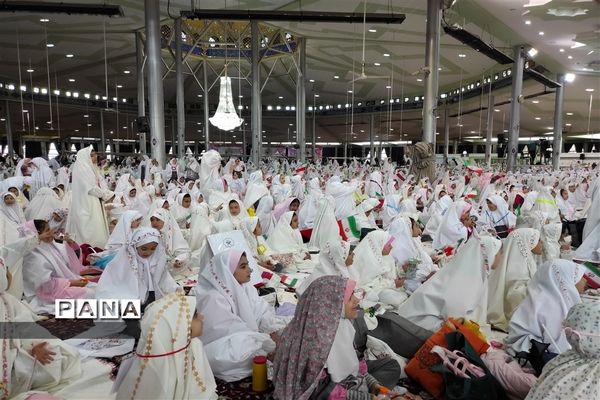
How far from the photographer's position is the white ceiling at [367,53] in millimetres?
13906

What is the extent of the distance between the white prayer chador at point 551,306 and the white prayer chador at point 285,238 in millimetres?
3543

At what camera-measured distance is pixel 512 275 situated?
401cm

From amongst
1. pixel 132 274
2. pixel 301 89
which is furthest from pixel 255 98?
pixel 132 274

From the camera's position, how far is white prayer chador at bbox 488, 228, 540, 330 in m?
3.96

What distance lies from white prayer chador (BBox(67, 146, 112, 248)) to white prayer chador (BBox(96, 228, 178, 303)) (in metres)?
2.81

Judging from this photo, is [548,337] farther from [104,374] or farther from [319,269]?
[104,374]

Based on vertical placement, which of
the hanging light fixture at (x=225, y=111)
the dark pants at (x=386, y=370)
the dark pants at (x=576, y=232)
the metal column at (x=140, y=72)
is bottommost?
the dark pants at (x=386, y=370)

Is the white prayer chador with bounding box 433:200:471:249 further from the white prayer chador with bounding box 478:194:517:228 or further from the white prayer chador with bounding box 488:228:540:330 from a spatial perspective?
the white prayer chador with bounding box 488:228:540:330

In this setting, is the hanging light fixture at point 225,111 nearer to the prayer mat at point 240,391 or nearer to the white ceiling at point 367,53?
the white ceiling at point 367,53

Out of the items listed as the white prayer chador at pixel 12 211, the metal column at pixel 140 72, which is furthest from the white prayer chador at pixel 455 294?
the metal column at pixel 140 72

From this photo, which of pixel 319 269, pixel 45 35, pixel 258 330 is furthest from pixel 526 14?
pixel 45 35

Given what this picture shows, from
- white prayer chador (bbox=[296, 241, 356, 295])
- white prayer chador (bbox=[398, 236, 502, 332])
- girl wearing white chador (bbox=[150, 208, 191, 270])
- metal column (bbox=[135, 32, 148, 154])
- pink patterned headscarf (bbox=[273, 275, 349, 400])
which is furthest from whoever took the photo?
metal column (bbox=[135, 32, 148, 154])

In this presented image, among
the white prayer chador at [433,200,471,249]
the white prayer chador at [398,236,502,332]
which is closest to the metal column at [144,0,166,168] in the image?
the white prayer chador at [433,200,471,249]

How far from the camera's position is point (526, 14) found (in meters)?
12.6
